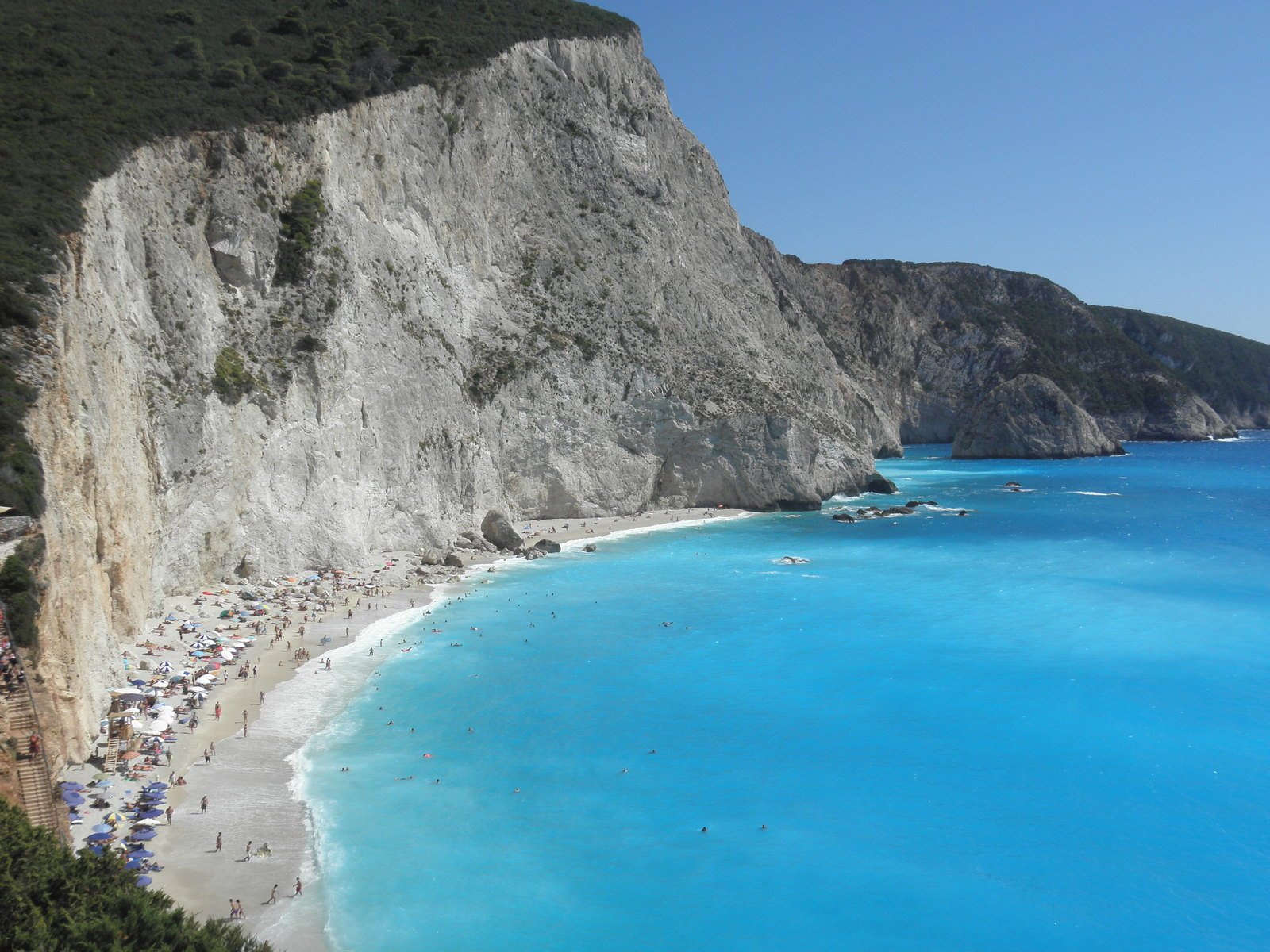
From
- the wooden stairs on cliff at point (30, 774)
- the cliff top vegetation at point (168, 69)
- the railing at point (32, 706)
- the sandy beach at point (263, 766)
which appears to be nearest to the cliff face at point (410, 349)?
the cliff top vegetation at point (168, 69)

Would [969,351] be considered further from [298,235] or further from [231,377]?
[231,377]

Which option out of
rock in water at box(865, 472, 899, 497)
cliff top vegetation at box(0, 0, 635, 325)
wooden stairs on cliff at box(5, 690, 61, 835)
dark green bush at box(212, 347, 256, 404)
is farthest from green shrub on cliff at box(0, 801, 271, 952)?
rock in water at box(865, 472, 899, 497)

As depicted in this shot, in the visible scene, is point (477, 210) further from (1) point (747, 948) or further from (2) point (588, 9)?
(1) point (747, 948)

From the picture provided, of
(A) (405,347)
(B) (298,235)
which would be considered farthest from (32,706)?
(A) (405,347)

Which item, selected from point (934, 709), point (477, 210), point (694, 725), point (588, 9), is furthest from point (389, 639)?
point (588, 9)

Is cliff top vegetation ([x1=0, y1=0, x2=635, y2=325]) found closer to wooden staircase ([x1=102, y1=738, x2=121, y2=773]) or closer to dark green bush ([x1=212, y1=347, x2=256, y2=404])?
dark green bush ([x1=212, y1=347, x2=256, y2=404])
